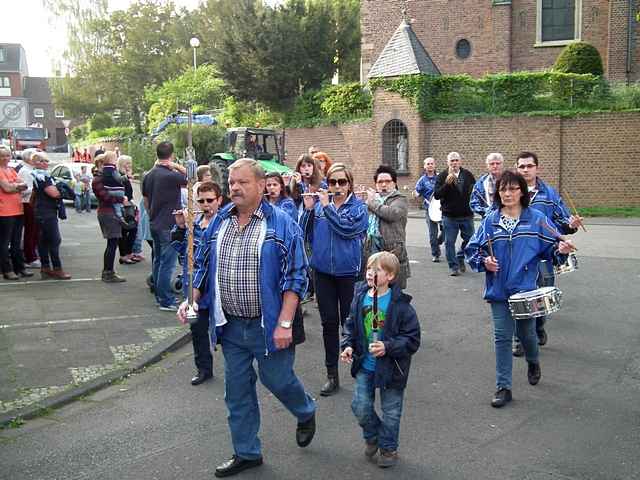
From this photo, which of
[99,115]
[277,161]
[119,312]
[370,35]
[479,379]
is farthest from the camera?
[99,115]

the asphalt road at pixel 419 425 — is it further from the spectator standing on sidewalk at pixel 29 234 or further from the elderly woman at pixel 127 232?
the spectator standing on sidewalk at pixel 29 234

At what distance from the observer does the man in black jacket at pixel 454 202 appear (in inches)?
471

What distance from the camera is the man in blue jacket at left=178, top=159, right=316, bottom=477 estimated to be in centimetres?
461

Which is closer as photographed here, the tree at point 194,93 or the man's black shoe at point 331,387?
the man's black shoe at point 331,387

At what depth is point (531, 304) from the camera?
578 cm

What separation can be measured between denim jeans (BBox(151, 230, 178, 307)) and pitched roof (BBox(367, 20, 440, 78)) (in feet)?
64.4

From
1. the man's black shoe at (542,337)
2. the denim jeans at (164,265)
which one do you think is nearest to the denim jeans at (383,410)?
the man's black shoe at (542,337)

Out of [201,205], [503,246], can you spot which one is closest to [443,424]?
[503,246]

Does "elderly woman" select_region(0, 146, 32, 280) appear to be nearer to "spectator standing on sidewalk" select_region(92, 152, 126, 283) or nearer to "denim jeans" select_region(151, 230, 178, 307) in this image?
"spectator standing on sidewalk" select_region(92, 152, 126, 283)

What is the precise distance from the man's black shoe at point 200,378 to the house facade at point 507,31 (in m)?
28.3

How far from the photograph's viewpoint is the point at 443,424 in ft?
18.2

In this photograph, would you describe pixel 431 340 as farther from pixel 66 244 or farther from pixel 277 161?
pixel 277 161

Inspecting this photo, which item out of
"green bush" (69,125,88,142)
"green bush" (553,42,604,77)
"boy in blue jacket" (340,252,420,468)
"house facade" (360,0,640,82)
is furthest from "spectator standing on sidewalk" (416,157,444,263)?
"green bush" (69,125,88,142)

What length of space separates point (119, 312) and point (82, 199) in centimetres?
1550
